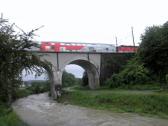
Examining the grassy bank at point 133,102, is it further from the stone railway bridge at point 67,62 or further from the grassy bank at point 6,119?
the grassy bank at point 6,119

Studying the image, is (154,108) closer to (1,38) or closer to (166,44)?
(166,44)

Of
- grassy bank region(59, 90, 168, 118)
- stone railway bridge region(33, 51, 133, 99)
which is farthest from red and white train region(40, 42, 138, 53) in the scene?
grassy bank region(59, 90, 168, 118)

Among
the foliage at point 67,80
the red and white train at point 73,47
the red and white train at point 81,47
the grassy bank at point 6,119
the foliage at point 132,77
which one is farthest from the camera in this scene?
the foliage at point 67,80

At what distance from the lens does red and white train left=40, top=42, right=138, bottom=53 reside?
39312 mm

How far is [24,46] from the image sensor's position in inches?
403

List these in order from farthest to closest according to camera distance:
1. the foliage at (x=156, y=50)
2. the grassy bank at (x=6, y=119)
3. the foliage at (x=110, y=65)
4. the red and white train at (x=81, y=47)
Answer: the foliage at (x=110, y=65) → the red and white train at (x=81, y=47) → the foliage at (x=156, y=50) → the grassy bank at (x=6, y=119)

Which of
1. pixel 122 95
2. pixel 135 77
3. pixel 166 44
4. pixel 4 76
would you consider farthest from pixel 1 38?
pixel 135 77

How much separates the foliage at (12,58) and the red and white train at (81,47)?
26530 mm

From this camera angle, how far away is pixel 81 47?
4197 centimetres

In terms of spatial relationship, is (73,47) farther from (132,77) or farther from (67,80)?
(67,80)

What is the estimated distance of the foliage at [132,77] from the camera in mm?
36031

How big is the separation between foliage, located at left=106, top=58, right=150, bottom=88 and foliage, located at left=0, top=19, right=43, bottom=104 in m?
25.9

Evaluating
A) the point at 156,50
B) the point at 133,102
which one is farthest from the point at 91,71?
the point at 133,102

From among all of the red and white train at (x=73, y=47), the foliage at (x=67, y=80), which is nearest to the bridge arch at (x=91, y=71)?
the red and white train at (x=73, y=47)
